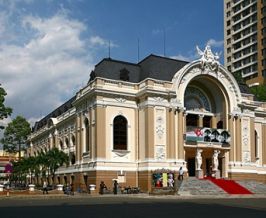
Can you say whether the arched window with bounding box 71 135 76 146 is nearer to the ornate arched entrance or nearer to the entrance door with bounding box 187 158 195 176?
the ornate arched entrance

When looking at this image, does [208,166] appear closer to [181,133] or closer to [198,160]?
[198,160]

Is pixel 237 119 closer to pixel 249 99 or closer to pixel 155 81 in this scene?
pixel 249 99

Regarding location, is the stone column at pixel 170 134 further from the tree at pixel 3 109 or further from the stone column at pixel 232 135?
the tree at pixel 3 109

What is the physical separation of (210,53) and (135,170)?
54.2 ft

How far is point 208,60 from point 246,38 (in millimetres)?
66650

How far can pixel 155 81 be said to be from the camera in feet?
170


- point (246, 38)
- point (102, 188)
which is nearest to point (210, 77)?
point (102, 188)

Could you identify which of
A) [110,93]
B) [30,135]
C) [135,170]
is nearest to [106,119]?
[110,93]

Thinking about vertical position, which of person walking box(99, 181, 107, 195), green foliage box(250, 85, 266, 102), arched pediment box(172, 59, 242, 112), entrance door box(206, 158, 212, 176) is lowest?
person walking box(99, 181, 107, 195)

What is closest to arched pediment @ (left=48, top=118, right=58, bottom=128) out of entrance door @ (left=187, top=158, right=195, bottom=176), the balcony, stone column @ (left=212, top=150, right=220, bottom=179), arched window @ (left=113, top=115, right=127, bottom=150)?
arched window @ (left=113, top=115, right=127, bottom=150)

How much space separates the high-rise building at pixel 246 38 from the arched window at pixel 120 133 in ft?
206

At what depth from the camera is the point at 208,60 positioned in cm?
5544

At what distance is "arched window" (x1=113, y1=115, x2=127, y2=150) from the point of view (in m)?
51.8

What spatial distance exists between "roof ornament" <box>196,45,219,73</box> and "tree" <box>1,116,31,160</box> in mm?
48757
